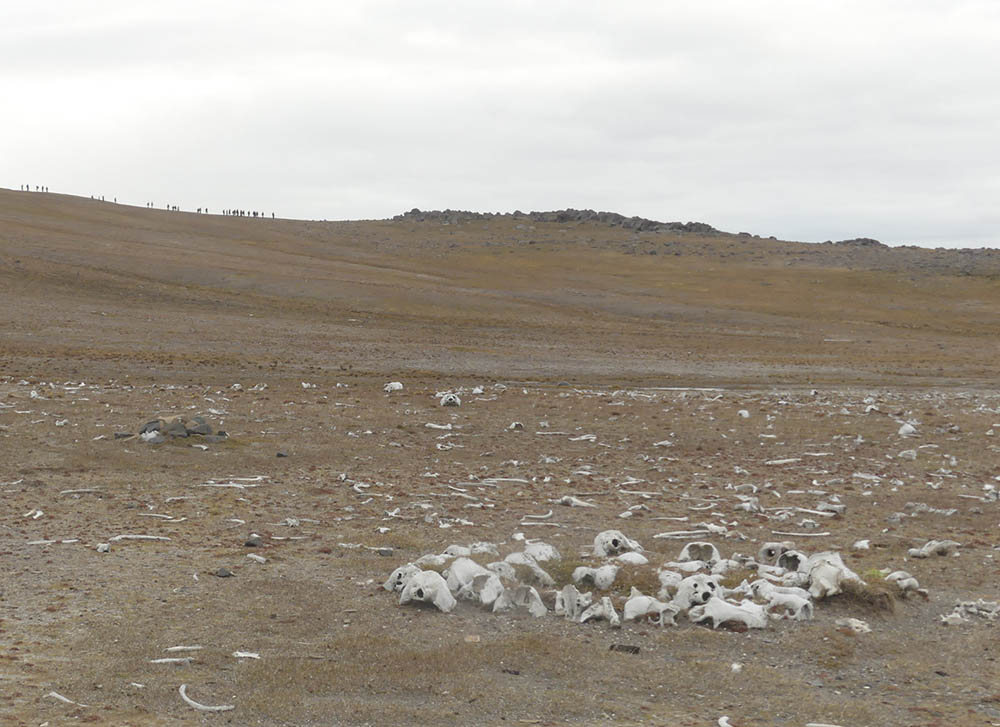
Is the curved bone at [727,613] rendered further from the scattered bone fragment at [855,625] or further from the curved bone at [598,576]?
the curved bone at [598,576]

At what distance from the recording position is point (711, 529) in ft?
36.2

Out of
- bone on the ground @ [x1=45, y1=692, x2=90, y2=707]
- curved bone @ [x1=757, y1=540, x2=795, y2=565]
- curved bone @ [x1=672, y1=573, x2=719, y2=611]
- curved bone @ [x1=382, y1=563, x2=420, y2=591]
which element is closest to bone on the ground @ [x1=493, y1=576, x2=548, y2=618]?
curved bone @ [x1=382, y1=563, x2=420, y2=591]

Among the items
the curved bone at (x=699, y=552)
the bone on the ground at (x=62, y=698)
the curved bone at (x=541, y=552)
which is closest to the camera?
the bone on the ground at (x=62, y=698)

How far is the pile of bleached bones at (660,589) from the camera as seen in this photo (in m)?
7.98

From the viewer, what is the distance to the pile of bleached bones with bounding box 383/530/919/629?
798cm

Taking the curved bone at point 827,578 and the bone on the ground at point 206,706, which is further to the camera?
the curved bone at point 827,578

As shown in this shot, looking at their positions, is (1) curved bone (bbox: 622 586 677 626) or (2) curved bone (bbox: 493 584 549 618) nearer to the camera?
(1) curved bone (bbox: 622 586 677 626)

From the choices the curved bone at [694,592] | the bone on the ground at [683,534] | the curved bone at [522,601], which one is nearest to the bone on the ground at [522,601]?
the curved bone at [522,601]

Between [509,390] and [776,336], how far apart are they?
23092 mm

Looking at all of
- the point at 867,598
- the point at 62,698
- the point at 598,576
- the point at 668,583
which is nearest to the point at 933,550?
the point at 867,598

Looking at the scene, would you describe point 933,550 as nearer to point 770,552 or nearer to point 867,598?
point 770,552

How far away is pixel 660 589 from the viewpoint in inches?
331

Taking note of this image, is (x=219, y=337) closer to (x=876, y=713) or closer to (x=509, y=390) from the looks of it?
(x=509, y=390)

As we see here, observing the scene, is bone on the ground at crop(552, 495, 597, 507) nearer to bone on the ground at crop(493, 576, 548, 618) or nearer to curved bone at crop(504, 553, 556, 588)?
curved bone at crop(504, 553, 556, 588)
